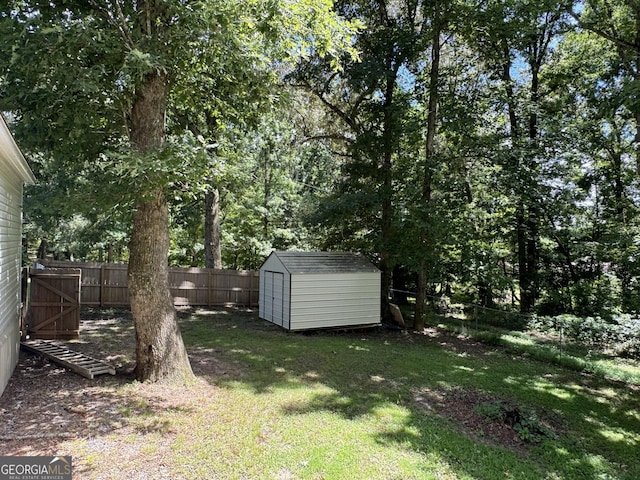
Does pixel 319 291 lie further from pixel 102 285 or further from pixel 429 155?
pixel 102 285

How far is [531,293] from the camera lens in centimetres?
1414

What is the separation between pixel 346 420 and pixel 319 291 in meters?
5.66

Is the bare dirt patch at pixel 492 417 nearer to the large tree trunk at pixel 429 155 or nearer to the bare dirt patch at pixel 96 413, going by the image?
the bare dirt patch at pixel 96 413

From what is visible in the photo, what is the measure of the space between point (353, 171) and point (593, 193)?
899 cm

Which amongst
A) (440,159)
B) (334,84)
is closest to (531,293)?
(440,159)

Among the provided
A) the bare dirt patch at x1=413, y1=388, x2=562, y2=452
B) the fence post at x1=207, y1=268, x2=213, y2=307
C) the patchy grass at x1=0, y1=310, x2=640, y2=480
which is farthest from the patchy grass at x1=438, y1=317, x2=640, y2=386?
the fence post at x1=207, y1=268, x2=213, y2=307

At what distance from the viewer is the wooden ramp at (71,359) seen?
5.53 metres

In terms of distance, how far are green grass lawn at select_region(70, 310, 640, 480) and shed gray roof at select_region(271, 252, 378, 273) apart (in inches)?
95.8

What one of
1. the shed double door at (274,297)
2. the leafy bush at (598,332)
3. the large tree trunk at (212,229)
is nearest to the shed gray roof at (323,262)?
the shed double door at (274,297)

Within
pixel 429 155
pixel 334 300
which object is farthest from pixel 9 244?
pixel 429 155

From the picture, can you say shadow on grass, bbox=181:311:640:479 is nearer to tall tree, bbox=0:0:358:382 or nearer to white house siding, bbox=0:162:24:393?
tall tree, bbox=0:0:358:382

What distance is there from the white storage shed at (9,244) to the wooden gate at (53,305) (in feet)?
1.93

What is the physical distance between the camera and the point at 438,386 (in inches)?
249

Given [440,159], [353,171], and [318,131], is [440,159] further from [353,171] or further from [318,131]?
[318,131]
